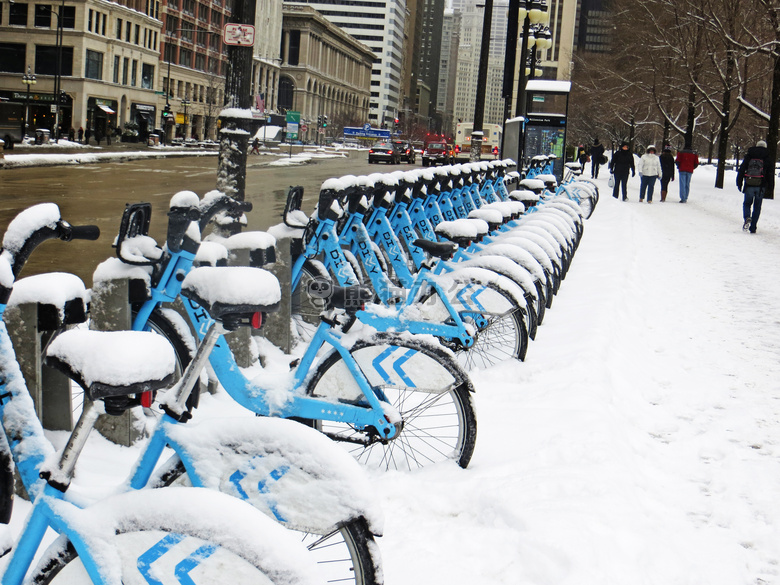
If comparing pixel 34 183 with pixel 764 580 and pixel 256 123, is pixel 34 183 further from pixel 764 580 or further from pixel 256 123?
pixel 764 580

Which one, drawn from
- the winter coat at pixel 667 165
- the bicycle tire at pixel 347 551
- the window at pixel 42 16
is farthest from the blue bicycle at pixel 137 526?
the window at pixel 42 16

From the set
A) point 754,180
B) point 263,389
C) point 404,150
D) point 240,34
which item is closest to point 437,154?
point 404,150

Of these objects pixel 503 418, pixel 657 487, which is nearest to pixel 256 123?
pixel 503 418

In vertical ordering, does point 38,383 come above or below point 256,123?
below

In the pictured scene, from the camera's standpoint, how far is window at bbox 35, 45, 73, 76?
61688 millimetres

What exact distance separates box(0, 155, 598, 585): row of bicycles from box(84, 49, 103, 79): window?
61.2 m

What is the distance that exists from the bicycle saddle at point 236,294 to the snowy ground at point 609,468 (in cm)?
141

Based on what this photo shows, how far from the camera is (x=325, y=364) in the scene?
377cm

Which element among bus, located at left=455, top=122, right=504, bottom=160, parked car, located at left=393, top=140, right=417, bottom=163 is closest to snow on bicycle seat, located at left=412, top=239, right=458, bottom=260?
parked car, located at left=393, top=140, right=417, bottom=163

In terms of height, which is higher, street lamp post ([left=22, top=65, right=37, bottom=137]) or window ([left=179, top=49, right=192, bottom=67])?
window ([left=179, top=49, right=192, bottom=67])

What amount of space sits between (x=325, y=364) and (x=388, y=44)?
19475 centimetres

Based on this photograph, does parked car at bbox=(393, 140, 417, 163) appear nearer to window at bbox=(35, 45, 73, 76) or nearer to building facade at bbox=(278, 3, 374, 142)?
window at bbox=(35, 45, 73, 76)

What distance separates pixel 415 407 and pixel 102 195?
15582 millimetres

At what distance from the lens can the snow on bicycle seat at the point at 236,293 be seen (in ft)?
7.76
